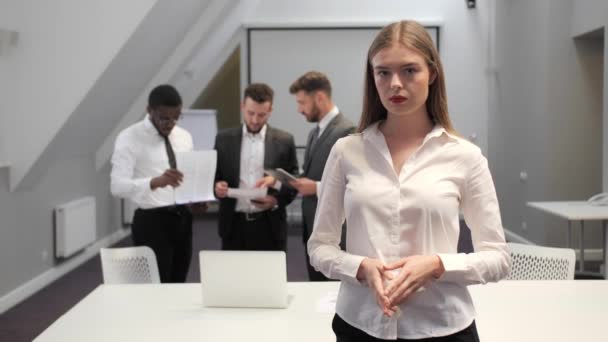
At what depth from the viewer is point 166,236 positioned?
12.4 feet

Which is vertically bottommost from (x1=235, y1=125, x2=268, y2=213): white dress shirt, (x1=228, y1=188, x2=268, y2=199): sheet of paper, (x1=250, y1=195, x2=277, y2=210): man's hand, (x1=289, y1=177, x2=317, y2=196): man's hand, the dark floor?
the dark floor

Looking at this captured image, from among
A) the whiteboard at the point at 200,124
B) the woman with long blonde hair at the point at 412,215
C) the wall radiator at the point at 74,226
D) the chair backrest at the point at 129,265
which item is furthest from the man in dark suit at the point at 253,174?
the whiteboard at the point at 200,124

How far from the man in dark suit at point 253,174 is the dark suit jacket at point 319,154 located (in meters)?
0.13

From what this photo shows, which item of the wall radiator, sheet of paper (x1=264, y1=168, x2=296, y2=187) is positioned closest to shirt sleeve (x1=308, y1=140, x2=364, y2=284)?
sheet of paper (x1=264, y1=168, x2=296, y2=187)

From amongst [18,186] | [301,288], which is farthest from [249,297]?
[18,186]

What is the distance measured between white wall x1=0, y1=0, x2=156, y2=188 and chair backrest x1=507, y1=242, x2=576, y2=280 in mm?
2960

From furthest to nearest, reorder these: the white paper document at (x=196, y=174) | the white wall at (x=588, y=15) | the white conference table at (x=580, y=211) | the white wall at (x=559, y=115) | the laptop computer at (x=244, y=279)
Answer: the white wall at (x=559, y=115) → the white wall at (x=588, y=15) → the white conference table at (x=580, y=211) → the white paper document at (x=196, y=174) → the laptop computer at (x=244, y=279)

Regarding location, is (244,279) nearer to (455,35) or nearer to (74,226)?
(74,226)

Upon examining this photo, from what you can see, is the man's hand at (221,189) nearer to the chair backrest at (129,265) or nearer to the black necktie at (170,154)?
the black necktie at (170,154)

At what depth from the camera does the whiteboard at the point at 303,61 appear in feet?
33.0

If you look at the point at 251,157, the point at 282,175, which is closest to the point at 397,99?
the point at 282,175

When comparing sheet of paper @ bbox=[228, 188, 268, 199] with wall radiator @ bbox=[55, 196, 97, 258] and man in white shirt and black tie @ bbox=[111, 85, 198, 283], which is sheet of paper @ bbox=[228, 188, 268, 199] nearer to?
man in white shirt and black tie @ bbox=[111, 85, 198, 283]

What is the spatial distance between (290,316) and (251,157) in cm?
172

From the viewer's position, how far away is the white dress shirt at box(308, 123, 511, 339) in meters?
1.40
